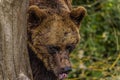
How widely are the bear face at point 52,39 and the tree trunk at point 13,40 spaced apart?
0.26 m

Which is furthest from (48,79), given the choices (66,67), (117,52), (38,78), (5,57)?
(117,52)

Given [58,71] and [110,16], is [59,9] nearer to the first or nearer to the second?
[58,71]

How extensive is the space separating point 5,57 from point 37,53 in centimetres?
50

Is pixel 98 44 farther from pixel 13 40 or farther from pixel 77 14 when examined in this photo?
pixel 13 40

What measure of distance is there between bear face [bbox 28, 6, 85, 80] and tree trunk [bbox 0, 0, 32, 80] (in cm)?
26

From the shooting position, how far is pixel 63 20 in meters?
4.16

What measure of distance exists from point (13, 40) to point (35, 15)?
0.39 meters

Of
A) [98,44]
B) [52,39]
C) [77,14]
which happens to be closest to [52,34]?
[52,39]

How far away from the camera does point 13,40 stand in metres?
3.74

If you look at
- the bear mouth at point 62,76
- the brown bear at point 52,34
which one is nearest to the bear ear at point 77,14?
the brown bear at point 52,34

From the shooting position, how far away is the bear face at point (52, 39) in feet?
13.3

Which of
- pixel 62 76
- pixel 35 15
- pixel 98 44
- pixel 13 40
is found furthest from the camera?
pixel 98 44

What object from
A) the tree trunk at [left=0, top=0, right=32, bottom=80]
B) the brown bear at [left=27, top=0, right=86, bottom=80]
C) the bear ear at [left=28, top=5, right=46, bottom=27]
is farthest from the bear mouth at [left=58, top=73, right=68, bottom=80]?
the bear ear at [left=28, top=5, right=46, bottom=27]

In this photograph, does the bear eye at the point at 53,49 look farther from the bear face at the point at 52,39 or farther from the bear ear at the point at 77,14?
the bear ear at the point at 77,14
